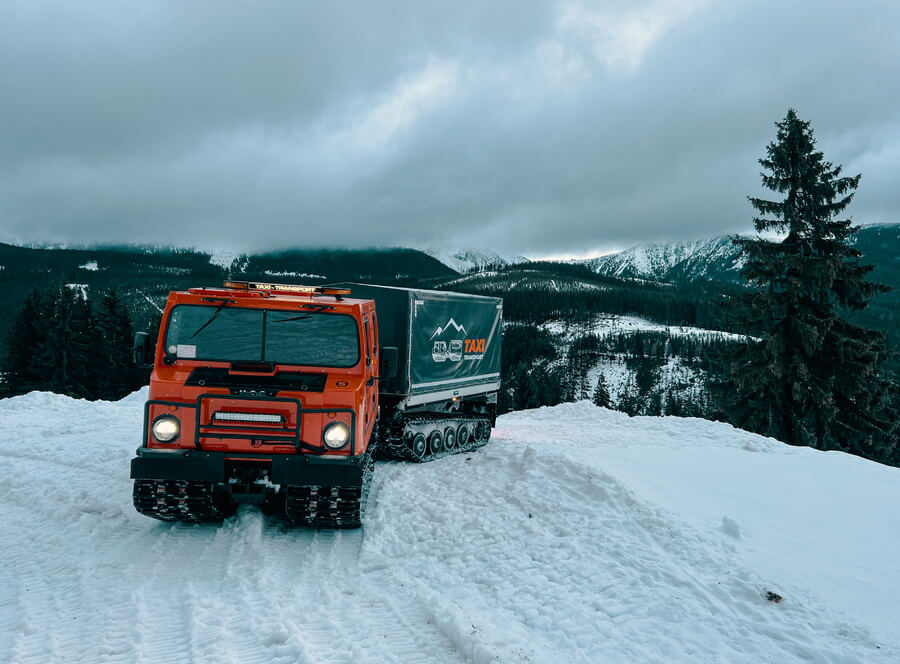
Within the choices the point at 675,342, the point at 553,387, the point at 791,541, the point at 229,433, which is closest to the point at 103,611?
the point at 229,433

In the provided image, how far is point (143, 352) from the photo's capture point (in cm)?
745

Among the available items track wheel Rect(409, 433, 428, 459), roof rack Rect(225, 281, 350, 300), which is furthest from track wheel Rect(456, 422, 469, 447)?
roof rack Rect(225, 281, 350, 300)

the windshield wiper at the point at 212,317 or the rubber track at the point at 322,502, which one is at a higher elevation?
the windshield wiper at the point at 212,317

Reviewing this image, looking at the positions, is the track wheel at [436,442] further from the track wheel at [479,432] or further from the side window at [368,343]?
the side window at [368,343]

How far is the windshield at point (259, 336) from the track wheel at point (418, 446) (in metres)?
4.50

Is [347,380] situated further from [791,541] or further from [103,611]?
[791,541]

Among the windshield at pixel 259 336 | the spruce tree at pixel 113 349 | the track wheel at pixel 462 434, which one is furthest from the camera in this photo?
the spruce tree at pixel 113 349

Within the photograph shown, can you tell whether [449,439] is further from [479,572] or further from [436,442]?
[479,572]

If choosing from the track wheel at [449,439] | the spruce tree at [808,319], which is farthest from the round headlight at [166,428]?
the spruce tree at [808,319]

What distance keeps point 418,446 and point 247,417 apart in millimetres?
5685

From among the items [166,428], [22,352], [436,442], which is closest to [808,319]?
[436,442]

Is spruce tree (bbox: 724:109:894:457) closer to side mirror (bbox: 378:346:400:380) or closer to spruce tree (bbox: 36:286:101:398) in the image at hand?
side mirror (bbox: 378:346:400:380)

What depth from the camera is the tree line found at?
34.4 m

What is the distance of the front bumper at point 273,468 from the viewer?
6.21m
